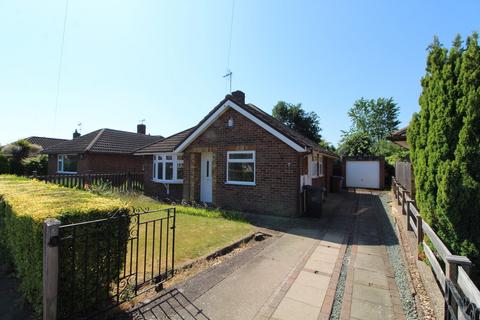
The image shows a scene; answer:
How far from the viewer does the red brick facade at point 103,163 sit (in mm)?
17828

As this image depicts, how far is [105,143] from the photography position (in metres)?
19.6

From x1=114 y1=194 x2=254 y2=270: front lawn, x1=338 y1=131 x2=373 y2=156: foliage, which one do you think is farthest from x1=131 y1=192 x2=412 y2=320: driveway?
x1=338 y1=131 x2=373 y2=156: foliage

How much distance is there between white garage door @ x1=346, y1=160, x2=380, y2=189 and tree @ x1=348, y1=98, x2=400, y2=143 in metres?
29.9

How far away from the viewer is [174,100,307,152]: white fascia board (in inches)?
365

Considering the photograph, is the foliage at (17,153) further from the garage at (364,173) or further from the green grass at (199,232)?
the garage at (364,173)

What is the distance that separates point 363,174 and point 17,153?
26258mm

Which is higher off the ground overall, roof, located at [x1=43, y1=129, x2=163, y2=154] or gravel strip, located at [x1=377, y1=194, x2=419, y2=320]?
roof, located at [x1=43, y1=129, x2=163, y2=154]

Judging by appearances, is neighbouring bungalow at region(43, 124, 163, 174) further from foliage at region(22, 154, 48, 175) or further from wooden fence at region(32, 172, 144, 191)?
wooden fence at region(32, 172, 144, 191)

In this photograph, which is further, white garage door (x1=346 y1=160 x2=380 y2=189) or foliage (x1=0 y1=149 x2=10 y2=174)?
white garage door (x1=346 y1=160 x2=380 y2=189)

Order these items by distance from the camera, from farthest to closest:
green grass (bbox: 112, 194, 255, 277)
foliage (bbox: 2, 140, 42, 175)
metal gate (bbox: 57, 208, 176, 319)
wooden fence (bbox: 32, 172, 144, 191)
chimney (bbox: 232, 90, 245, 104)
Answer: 1. foliage (bbox: 2, 140, 42, 175)
2. chimney (bbox: 232, 90, 245, 104)
3. wooden fence (bbox: 32, 172, 144, 191)
4. green grass (bbox: 112, 194, 255, 277)
5. metal gate (bbox: 57, 208, 176, 319)

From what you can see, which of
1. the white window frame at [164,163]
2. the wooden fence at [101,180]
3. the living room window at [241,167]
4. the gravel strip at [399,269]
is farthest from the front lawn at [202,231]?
the wooden fence at [101,180]

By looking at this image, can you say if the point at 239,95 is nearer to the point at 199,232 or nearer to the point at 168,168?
the point at 168,168

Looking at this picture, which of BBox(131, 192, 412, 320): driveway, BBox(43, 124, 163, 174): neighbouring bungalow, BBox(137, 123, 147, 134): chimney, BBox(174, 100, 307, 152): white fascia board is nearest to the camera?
BBox(131, 192, 412, 320): driveway

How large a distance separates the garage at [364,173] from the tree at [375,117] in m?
29.9
